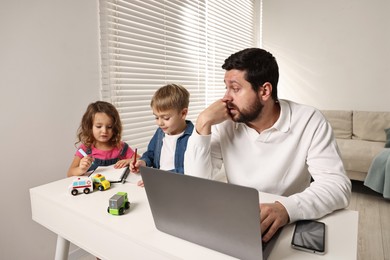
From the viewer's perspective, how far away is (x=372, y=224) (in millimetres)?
2084

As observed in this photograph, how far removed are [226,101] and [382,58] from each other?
317 cm

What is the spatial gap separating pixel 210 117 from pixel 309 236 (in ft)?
1.66

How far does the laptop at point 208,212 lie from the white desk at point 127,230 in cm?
3

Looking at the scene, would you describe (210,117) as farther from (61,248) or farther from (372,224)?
(372,224)

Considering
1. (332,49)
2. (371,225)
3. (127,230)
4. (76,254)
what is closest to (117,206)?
(127,230)

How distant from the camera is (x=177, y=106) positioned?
133 cm

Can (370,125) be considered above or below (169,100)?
below

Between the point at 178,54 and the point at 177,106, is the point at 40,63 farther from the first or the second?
the point at 178,54

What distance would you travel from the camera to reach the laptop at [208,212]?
0.49 m

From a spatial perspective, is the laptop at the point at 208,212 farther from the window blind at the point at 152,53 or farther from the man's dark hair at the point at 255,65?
the window blind at the point at 152,53

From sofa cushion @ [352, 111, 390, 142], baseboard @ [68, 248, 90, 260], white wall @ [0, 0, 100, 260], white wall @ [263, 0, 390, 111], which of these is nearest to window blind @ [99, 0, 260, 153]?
white wall @ [0, 0, 100, 260]

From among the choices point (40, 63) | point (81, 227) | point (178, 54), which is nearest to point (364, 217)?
point (178, 54)

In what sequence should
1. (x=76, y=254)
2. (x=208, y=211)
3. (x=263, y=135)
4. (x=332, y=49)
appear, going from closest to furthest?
(x=208, y=211) → (x=263, y=135) → (x=76, y=254) → (x=332, y=49)


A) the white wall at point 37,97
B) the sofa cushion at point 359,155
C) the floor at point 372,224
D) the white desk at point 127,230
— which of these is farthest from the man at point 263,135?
the sofa cushion at point 359,155
